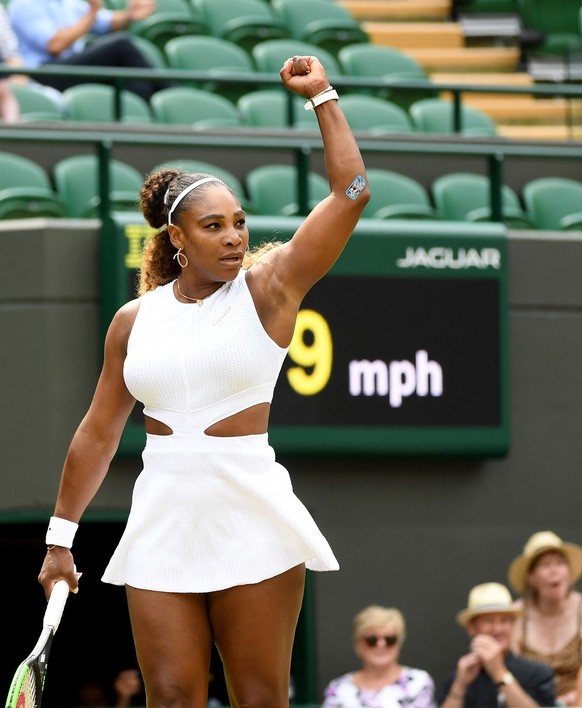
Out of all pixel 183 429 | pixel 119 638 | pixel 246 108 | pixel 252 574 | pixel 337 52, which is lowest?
pixel 119 638

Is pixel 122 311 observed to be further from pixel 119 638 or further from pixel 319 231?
pixel 119 638

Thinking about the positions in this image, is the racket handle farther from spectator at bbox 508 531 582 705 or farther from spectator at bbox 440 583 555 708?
spectator at bbox 508 531 582 705

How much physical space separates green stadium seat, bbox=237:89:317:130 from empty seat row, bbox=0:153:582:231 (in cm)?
90

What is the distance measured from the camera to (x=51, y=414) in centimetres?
763

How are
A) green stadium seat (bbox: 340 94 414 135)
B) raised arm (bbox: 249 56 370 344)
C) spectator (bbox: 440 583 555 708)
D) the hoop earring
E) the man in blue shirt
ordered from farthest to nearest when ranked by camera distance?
1. green stadium seat (bbox: 340 94 414 135)
2. the man in blue shirt
3. spectator (bbox: 440 583 555 708)
4. the hoop earring
5. raised arm (bbox: 249 56 370 344)

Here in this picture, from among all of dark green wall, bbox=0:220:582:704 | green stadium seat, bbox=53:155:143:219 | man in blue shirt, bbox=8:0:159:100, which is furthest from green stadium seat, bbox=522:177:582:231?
man in blue shirt, bbox=8:0:159:100

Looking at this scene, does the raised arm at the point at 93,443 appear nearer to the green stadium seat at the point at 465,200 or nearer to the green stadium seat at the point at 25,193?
the green stadium seat at the point at 25,193

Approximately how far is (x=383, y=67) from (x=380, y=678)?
6.20m

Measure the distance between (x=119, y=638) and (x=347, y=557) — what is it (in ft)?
8.89

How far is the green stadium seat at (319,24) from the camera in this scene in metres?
12.7

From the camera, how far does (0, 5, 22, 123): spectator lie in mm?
9188

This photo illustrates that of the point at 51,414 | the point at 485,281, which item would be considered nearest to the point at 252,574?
the point at 51,414

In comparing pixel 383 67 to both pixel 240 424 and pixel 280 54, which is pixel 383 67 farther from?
pixel 240 424

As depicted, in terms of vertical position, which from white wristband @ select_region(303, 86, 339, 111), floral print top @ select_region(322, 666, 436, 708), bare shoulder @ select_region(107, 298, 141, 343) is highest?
white wristband @ select_region(303, 86, 339, 111)
